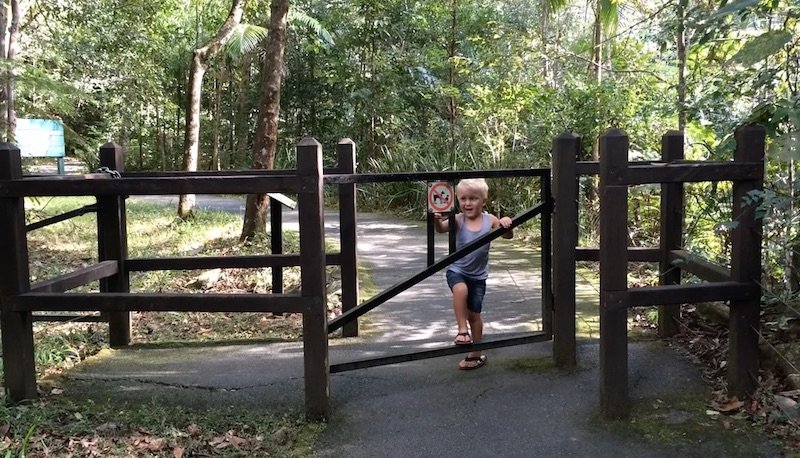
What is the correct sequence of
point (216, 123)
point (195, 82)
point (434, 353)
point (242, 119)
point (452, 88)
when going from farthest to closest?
point (242, 119), point (216, 123), point (452, 88), point (195, 82), point (434, 353)

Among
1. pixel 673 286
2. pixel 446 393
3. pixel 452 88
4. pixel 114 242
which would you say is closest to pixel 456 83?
pixel 452 88

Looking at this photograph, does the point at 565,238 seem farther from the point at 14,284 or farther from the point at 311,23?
the point at 311,23

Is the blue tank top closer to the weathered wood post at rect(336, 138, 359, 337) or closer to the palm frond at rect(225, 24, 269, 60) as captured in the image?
the weathered wood post at rect(336, 138, 359, 337)

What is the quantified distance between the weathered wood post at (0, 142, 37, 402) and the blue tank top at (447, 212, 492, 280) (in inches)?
99.2

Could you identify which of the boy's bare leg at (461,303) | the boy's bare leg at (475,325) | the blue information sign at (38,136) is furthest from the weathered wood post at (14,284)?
the blue information sign at (38,136)

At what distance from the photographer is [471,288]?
15.0ft

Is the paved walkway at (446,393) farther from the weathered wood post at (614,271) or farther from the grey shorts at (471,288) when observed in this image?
the grey shorts at (471,288)

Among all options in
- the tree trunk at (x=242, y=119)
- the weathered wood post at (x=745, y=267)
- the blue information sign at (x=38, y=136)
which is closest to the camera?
the weathered wood post at (x=745, y=267)

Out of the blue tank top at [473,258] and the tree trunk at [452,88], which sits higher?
the tree trunk at [452,88]

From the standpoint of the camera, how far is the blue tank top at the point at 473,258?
4523 millimetres

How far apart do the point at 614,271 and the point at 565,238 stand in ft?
2.54

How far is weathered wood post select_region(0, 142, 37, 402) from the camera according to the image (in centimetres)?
390

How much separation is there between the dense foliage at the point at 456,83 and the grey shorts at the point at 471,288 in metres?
1.54

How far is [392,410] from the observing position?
393 centimetres
